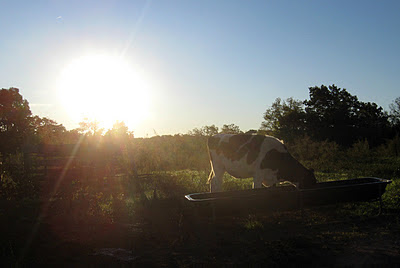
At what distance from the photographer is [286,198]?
6.45 metres

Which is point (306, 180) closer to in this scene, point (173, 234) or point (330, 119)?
point (173, 234)

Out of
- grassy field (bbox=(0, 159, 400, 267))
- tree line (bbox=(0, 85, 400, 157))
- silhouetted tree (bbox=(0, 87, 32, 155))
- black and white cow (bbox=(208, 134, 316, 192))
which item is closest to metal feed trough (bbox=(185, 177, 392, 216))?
grassy field (bbox=(0, 159, 400, 267))

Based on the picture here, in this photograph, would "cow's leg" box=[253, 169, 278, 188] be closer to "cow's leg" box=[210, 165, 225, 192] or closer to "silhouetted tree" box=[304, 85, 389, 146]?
"cow's leg" box=[210, 165, 225, 192]

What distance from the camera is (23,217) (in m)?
7.32

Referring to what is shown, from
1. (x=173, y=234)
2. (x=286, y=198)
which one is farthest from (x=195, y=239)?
(x=286, y=198)

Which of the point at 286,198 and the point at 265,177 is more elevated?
the point at 265,177

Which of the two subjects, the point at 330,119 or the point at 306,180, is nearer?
the point at 306,180

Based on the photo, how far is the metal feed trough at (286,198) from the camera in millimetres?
6008

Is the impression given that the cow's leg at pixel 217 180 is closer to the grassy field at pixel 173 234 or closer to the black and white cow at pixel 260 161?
the black and white cow at pixel 260 161

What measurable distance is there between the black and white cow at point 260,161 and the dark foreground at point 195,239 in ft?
2.85

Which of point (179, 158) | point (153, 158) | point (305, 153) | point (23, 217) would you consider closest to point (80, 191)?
point (23, 217)

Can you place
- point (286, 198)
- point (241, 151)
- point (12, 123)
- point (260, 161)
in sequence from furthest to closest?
point (12, 123) < point (241, 151) < point (260, 161) < point (286, 198)

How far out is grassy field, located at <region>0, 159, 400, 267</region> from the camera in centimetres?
470

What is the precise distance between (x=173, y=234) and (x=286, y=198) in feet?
7.46
